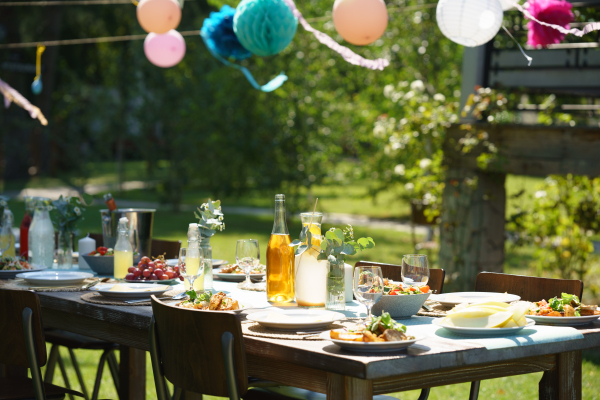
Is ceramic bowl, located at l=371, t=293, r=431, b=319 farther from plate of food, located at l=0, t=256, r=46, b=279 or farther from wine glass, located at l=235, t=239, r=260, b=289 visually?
plate of food, located at l=0, t=256, r=46, b=279

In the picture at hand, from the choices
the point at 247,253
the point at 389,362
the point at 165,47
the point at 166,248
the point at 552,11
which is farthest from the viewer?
the point at 165,47

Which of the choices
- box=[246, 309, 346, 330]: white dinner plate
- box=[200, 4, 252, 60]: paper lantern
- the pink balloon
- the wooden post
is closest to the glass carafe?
box=[246, 309, 346, 330]: white dinner plate

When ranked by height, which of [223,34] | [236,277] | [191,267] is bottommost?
[236,277]

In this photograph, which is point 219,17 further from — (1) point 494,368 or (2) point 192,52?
(2) point 192,52

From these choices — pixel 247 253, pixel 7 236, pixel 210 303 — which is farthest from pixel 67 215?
pixel 210 303

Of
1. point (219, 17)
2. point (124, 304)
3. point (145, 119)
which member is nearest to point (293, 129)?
point (145, 119)

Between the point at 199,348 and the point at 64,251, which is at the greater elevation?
the point at 64,251

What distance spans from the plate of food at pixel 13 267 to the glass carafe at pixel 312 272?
1.36 meters

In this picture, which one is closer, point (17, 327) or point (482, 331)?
point (482, 331)

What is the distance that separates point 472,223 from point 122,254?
3.83m

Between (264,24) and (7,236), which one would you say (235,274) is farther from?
(264,24)

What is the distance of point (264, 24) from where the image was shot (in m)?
4.14

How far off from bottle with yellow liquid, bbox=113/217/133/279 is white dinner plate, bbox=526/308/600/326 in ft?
5.07

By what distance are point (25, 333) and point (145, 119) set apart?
11855 millimetres
